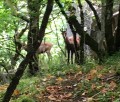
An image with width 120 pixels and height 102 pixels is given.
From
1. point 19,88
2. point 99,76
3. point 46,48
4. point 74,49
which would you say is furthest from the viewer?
point 46,48

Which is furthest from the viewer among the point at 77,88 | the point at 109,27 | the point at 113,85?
the point at 109,27

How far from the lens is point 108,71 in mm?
8016

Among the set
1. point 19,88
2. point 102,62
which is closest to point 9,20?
point 19,88

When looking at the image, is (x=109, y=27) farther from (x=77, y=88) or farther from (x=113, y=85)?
(x=113, y=85)

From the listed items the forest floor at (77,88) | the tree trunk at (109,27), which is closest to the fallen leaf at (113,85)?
the forest floor at (77,88)

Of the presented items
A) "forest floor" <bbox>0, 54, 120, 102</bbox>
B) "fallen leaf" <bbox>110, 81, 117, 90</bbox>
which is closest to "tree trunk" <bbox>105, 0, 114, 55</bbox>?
"forest floor" <bbox>0, 54, 120, 102</bbox>

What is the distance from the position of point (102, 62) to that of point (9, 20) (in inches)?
114

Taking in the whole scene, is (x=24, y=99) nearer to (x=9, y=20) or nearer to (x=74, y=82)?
(x=74, y=82)

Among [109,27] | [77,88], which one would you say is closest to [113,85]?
[77,88]

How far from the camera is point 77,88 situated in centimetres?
730

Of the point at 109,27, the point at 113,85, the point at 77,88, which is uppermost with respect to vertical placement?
the point at 109,27

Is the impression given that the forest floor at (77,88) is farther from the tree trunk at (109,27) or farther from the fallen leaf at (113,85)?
the tree trunk at (109,27)

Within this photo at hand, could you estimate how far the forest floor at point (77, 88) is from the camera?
250 inches

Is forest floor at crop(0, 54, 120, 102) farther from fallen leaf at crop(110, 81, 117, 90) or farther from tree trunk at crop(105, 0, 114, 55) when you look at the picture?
tree trunk at crop(105, 0, 114, 55)
